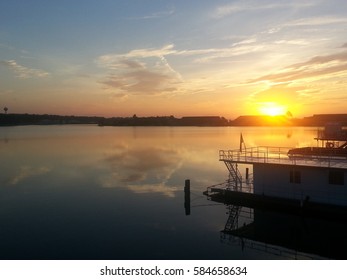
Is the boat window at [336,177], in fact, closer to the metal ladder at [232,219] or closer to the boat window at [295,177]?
the boat window at [295,177]

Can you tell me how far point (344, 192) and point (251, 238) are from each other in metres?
9.26

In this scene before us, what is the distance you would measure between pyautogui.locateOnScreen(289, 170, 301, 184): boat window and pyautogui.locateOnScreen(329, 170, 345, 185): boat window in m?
2.92

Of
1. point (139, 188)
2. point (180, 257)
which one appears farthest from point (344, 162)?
point (139, 188)

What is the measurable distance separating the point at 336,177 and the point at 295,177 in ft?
12.4

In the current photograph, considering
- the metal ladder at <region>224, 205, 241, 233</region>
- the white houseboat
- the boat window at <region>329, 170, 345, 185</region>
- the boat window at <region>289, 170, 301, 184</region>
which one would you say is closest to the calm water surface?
the metal ladder at <region>224, 205, 241, 233</region>

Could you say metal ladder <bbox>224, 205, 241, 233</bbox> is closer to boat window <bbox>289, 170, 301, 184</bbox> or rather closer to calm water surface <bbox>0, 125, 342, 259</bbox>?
calm water surface <bbox>0, 125, 342, 259</bbox>

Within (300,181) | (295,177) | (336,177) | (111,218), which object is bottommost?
(111,218)

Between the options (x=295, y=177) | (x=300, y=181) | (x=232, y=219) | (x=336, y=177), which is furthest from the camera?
(x=232, y=219)

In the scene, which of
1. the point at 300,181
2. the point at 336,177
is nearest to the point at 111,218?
the point at 300,181

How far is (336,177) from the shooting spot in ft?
105

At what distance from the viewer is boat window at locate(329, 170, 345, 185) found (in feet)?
104

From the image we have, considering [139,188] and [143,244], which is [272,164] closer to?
[143,244]

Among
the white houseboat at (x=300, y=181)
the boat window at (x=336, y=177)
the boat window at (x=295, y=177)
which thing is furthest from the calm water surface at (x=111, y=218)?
the boat window at (x=336, y=177)

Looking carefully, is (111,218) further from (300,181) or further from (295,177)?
(300,181)
